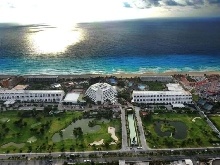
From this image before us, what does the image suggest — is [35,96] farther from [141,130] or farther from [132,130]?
[141,130]

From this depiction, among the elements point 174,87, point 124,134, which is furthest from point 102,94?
point 174,87

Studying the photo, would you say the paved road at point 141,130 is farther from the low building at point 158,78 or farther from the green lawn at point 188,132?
the low building at point 158,78

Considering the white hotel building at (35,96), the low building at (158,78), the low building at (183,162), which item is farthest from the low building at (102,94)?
the low building at (183,162)

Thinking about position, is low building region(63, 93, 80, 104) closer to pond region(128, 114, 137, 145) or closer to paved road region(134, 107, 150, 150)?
pond region(128, 114, 137, 145)

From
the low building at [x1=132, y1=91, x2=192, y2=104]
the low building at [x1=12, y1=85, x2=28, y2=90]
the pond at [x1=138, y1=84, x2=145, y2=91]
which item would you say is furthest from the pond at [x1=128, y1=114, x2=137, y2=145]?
the low building at [x1=12, y1=85, x2=28, y2=90]

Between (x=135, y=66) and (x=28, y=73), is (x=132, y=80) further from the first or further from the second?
(x=28, y=73)

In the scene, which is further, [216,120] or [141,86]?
[141,86]

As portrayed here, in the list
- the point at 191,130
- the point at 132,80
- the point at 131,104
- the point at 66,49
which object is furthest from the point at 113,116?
the point at 66,49
